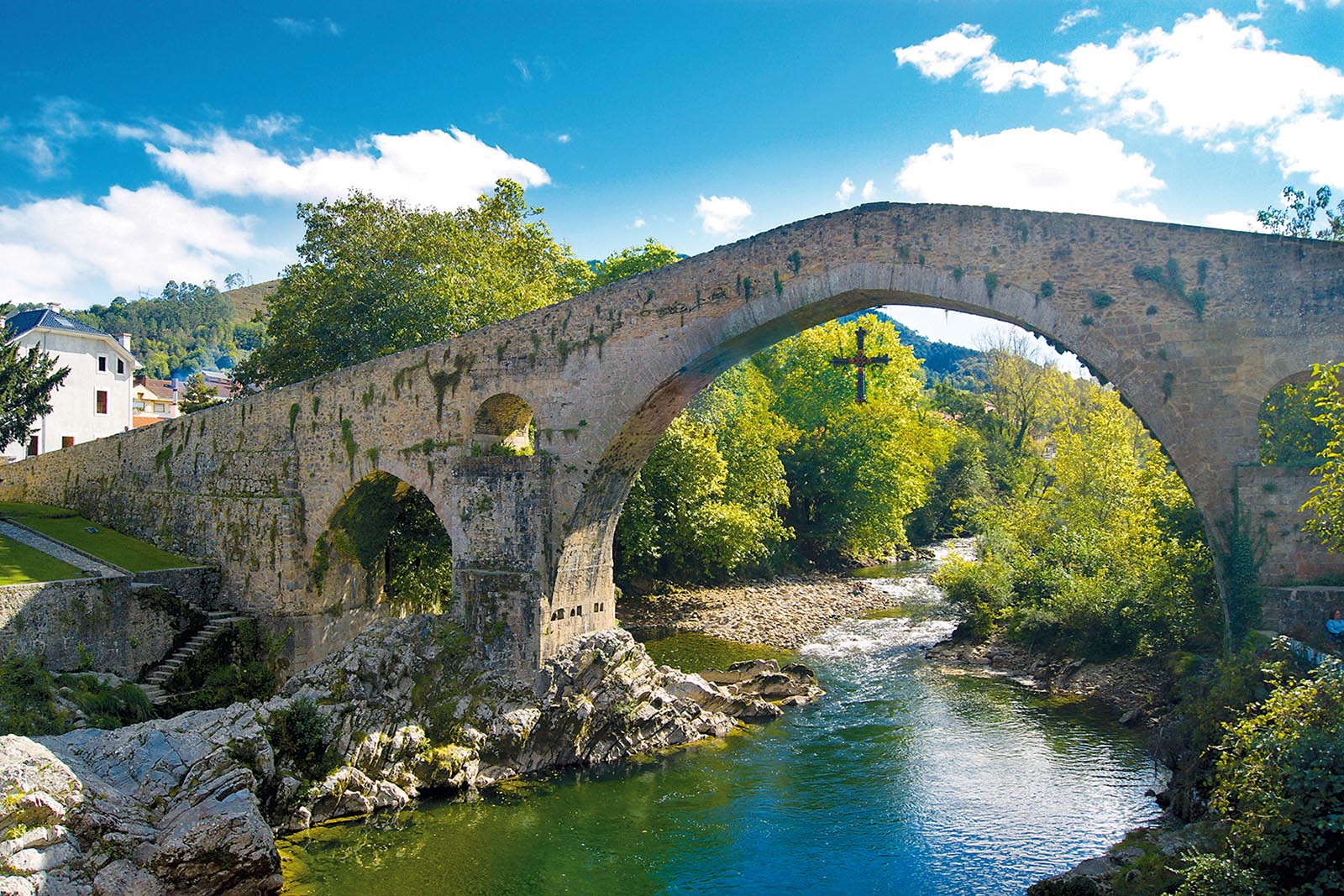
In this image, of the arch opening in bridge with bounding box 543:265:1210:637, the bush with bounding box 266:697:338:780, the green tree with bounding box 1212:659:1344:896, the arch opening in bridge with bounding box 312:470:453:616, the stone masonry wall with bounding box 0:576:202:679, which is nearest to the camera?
the green tree with bounding box 1212:659:1344:896

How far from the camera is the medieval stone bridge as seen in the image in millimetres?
10672

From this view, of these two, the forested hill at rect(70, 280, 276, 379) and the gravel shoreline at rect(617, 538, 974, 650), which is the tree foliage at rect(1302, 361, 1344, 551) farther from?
the forested hill at rect(70, 280, 276, 379)

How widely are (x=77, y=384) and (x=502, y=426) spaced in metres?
25.1

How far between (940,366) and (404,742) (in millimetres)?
104470

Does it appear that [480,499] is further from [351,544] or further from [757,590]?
[757,590]

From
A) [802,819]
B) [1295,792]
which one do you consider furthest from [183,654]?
[1295,792]

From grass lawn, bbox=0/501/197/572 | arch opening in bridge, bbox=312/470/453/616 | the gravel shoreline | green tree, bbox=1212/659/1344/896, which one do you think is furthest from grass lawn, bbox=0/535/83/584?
green tree, bbox=1212/659/1344/896

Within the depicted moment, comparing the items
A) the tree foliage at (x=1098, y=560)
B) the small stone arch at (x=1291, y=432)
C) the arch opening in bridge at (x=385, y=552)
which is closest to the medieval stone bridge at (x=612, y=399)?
the arch opening in bridge at (x=385, y=552)

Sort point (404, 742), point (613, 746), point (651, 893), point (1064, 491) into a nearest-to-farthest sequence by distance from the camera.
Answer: point (651, 893), point (404, 742), point (613, 746), point (1064, 491)

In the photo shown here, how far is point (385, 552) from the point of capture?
1889 cm

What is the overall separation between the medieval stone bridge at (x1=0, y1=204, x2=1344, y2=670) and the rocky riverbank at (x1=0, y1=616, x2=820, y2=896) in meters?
0.94

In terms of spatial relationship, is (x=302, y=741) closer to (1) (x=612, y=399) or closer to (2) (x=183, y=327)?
(1) (x=612, y=399)

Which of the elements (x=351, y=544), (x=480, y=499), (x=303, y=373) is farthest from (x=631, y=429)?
(x=303, y=373)

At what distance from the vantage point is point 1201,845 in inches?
320
